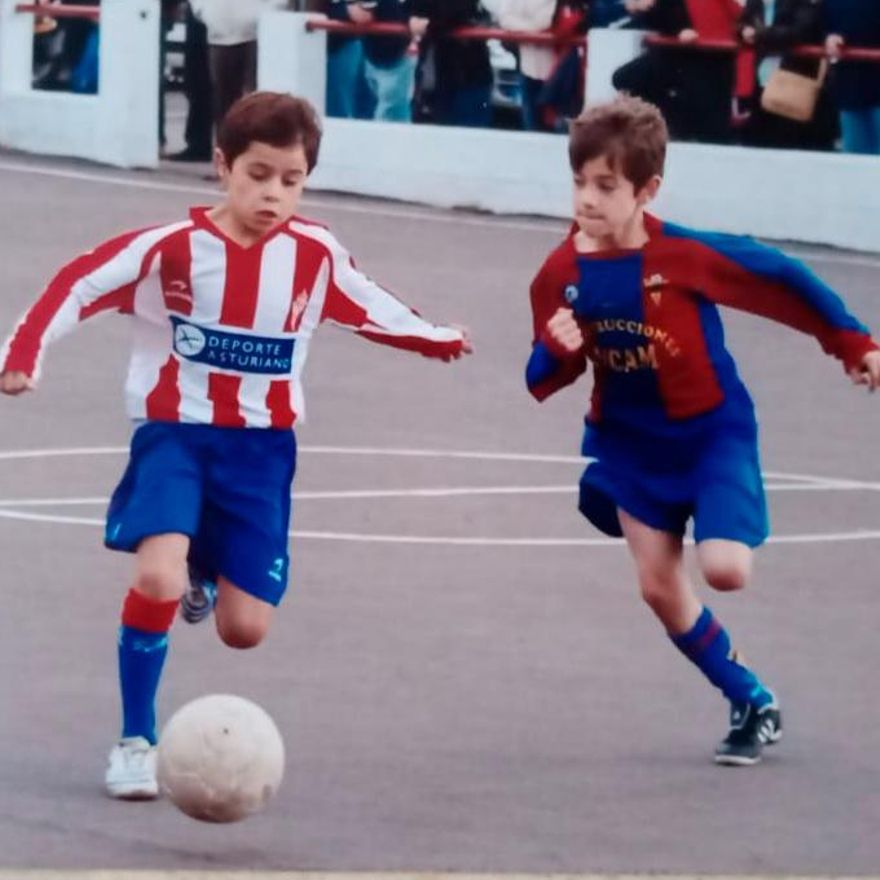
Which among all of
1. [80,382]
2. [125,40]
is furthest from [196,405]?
[125,40]

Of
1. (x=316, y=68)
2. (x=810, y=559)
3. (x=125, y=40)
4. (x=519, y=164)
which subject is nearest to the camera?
(x=810, y=559)

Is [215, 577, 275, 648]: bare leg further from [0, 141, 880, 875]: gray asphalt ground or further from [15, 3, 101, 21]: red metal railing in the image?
[15, 3, 101, 21]: red metal railing

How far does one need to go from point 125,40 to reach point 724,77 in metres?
6.92

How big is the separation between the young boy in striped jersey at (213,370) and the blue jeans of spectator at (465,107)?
50.3ft

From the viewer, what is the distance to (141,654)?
23.7ft

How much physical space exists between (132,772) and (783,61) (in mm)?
13343

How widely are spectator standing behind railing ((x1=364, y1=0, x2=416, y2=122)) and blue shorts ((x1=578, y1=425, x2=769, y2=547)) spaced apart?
614 inches

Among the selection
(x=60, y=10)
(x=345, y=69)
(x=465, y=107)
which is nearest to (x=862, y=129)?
(x=465, y=107)

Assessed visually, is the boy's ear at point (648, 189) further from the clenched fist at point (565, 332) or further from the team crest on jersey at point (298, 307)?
the team crest on jersey at point (298, 307)

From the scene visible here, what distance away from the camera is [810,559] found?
10.5 meters

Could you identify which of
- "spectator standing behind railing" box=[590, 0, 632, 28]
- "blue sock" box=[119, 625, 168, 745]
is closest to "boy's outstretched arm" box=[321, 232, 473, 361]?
"blue sock" box=[119, 625, 168, 745]

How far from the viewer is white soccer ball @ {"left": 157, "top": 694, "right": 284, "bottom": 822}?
667 centimetres

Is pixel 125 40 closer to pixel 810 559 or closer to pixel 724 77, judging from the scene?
pixel 724 77

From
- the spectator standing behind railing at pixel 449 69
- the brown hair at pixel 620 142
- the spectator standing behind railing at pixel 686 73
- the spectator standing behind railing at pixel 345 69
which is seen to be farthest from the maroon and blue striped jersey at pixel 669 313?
the spectator standing behind railing at pixel 345 69
